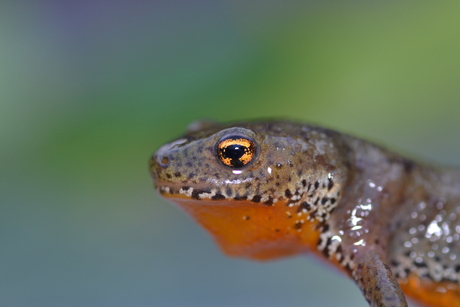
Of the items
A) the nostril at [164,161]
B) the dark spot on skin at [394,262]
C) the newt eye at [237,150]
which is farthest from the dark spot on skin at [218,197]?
the dark spot on skin at [394,262]

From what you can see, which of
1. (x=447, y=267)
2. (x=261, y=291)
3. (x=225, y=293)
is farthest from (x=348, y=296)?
(x=447, y=267)

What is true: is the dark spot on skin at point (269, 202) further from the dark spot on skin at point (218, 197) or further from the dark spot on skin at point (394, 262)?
the dark spot on skin at point (394, 262)

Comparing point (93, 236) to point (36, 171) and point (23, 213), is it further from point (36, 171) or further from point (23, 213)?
point (36, 171)

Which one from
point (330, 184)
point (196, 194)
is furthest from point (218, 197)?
point (330, 184)

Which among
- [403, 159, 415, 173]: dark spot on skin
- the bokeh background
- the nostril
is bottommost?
[403, 159, 415, 173]: dark spot on skin

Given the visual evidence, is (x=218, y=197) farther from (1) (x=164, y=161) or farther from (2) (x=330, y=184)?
(2) (x=330, y=184)

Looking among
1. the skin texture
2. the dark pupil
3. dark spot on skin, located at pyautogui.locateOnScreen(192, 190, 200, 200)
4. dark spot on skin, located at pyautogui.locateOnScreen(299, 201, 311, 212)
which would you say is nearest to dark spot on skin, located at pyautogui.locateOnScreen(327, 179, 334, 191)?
the skin texture

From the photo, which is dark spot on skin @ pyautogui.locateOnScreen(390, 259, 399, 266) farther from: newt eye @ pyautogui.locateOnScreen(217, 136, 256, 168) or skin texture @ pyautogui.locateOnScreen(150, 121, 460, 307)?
newt eye @ pyautogui.locateOnScreen(217, 136, 256, 168)
